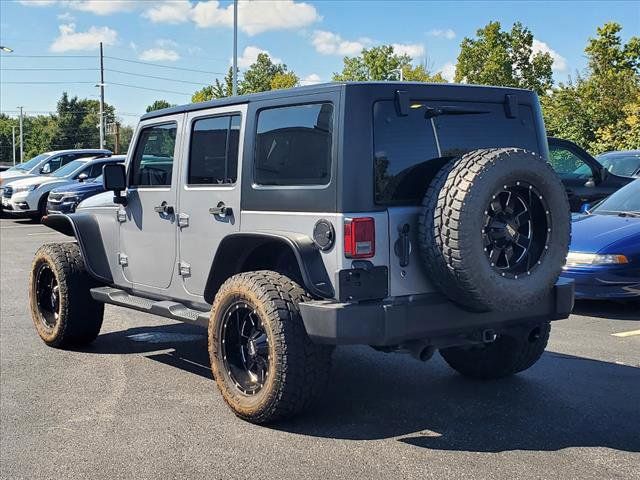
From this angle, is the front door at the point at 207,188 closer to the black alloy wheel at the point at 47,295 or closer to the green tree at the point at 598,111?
the black alloy wheel at the point at 47,295

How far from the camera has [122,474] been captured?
3.65 m

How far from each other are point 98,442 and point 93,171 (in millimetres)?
14567

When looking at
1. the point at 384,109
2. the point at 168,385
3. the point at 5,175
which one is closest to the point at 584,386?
the point at 384,109

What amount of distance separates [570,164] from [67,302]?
8.25m

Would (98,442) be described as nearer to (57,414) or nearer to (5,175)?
(57,414)

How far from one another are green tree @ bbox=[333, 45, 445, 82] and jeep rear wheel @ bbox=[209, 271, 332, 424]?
161 feet

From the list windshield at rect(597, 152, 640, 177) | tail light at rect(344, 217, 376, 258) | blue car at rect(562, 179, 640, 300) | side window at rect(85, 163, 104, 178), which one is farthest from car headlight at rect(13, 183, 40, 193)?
tail light at rect(344, 217, 376, 258)

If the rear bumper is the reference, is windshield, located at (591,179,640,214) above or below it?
above

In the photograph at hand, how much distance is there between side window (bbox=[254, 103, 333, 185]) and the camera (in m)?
4.05

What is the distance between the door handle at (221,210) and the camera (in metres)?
4.62

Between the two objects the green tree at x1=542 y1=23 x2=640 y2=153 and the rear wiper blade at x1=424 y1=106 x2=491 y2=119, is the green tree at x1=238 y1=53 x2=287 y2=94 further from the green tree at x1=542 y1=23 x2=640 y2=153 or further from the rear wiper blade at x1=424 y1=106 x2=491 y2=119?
the rear wiper blade at x1=424 y1=106 x2=491 y2=119

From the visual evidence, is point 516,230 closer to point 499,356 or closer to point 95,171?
point 499,356

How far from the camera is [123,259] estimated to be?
19.0 feet

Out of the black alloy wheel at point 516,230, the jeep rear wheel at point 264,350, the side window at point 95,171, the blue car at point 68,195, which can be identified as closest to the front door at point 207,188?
the jeep rear wheel at point 264,350
